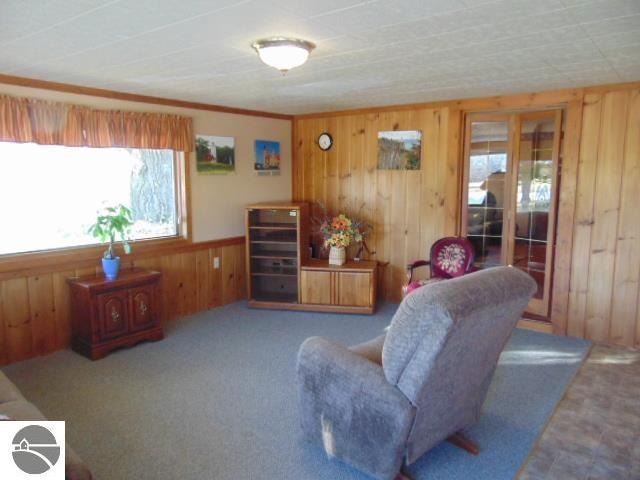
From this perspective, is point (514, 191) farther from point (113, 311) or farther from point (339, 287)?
point (113, 311)

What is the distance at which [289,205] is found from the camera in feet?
16.8

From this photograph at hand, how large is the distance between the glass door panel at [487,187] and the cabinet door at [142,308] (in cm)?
310

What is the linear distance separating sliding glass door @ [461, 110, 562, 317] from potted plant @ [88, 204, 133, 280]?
322cm

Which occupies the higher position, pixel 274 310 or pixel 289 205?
pixel 289 205

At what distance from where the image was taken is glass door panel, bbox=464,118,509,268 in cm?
473

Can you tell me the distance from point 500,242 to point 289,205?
220 centimetres

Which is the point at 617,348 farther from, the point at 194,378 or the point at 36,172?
the point at 36,172

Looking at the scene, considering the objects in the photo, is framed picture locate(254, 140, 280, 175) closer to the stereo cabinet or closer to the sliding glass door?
the stereo cabinet

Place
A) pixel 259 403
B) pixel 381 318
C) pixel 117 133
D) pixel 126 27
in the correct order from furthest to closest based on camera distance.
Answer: pixel 381 318, pixel 117 133, pixel 259 403, pixel 126 27

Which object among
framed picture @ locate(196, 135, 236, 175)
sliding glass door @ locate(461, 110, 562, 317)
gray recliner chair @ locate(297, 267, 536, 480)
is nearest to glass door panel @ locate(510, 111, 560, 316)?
sliding glass door @ locate(461, 110, 562, 317)

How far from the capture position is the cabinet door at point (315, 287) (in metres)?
5.04

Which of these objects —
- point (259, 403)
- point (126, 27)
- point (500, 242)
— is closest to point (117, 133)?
point (126, 27)

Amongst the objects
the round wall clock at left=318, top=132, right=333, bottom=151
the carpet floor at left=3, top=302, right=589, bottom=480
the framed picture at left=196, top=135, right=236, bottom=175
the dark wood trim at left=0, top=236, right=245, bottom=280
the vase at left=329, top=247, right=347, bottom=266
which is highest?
the round wall clock at left=318, top=132, right=333, bottom=151

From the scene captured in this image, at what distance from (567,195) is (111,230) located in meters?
3.87
